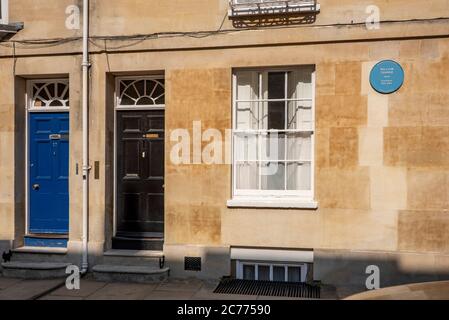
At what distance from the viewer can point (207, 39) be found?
6.91 meters

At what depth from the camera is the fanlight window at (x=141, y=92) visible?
7527mm

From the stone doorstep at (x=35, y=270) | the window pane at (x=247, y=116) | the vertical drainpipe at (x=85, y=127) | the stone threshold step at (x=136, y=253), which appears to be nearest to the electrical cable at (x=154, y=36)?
the vertical drainpipe at (x=85, y=127)

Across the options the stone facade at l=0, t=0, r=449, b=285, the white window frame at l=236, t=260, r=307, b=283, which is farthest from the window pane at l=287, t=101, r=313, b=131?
the white window frame at l=236, t=260, r=307, b=283

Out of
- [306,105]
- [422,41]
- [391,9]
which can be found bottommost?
[306,105]

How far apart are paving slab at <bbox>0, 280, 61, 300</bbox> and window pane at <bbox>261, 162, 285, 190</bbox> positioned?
12.3 ft

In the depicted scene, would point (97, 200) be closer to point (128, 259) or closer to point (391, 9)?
point (128, 259)

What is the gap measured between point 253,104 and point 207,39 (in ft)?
4.28

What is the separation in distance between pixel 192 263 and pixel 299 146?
260 centimetres

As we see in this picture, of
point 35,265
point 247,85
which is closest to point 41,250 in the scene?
point 35,265

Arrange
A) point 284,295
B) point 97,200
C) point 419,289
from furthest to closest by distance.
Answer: point 97,200 < point 284,295 < point 419,289

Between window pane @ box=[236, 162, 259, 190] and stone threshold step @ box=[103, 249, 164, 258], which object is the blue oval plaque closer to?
window pane @ box=[236, 162, 259, 190]

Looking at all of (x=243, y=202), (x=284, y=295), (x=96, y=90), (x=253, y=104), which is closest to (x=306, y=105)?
(x=253, y=104)

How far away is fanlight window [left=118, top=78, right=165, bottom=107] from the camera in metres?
7.53

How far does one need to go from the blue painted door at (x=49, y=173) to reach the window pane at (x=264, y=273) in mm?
3557
